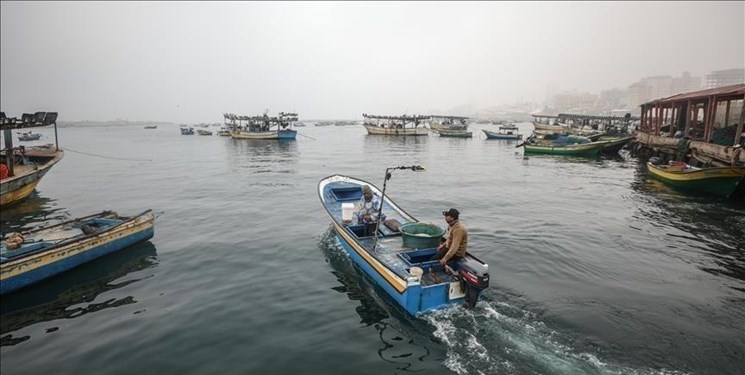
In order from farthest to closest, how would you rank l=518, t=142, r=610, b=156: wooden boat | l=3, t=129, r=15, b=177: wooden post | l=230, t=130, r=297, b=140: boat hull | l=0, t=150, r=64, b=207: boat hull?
l=230, t=130, r=297, b=140: boat hull, l=518, t=142, r=610, b=156: wooden boat, l=3, t=129, r=15, b=177: wooden post, l=0, t=150, r=64, b=207: boat hull

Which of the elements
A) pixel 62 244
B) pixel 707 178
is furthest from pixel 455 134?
pixel 62 244

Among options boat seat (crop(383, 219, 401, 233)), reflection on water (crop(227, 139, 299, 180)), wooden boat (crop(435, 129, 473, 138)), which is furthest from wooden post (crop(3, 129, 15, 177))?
wooden boat (crop(435, 129, 473, 138))

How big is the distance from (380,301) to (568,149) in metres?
38.1

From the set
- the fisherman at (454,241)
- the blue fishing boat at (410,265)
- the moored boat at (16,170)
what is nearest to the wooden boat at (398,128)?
the moored boat at (16,170)

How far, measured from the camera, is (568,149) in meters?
40.1

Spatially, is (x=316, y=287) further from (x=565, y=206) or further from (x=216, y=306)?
(x=565, y=206)

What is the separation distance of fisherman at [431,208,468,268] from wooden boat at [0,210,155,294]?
10.4 m

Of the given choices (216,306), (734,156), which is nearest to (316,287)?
(216,306)

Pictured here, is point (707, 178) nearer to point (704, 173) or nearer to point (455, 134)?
point (704, 173)

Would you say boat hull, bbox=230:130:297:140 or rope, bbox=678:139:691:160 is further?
boat hull, bbox=230:130:297:140

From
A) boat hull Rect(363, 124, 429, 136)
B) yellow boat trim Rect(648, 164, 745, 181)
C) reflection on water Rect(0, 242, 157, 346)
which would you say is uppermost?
boat hull Rect(363, 124, 429, 136)

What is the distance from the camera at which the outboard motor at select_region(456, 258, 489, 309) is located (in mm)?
7753

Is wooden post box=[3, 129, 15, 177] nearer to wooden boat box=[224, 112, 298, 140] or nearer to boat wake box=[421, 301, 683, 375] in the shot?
boat wake box=[421, 301, 683, 375]

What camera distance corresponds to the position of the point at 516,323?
8055 mm
